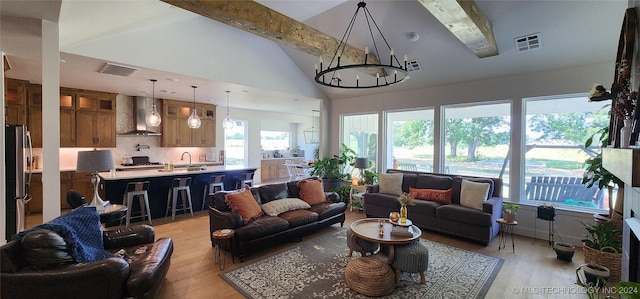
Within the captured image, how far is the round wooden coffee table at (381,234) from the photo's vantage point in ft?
9.72

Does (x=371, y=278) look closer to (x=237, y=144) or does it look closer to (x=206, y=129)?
(x=206, y=129)

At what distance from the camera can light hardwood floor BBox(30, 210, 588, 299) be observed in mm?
2783

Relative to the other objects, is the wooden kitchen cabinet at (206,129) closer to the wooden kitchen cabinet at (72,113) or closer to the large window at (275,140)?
the wooden kitchen cabinet at (72,113)

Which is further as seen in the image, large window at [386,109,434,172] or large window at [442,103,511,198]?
large window at [386,109,434,172]

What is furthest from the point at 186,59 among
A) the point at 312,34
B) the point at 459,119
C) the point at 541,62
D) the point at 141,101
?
the point at 541,62

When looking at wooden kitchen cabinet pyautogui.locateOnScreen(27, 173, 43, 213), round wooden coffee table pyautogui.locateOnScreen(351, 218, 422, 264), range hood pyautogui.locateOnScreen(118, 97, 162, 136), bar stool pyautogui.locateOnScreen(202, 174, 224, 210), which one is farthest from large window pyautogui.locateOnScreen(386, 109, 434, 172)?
wooden kitchen cabinet pyautogui.locateOnScreen(27, 173, 43, 213)

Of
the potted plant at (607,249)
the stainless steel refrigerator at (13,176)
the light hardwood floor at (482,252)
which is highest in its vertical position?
the stainless steel refrigerator at (13,176)

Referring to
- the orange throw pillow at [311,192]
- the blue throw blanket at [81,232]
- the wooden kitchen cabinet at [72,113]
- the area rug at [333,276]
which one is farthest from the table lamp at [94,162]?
the wooden kitchen cabinet at [72,113]

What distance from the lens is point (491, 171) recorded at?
202 inches

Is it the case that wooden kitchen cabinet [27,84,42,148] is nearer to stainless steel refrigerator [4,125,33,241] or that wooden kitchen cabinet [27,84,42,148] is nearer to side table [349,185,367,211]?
stainless steel refrigerator [4,125,33,241]

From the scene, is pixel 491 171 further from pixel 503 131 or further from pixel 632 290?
pixel 632 290

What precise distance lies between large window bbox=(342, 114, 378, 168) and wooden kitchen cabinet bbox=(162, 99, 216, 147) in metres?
4.14

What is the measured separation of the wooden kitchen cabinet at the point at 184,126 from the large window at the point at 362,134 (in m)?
4.14

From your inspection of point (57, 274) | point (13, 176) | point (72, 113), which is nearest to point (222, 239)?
point (57, 274)
